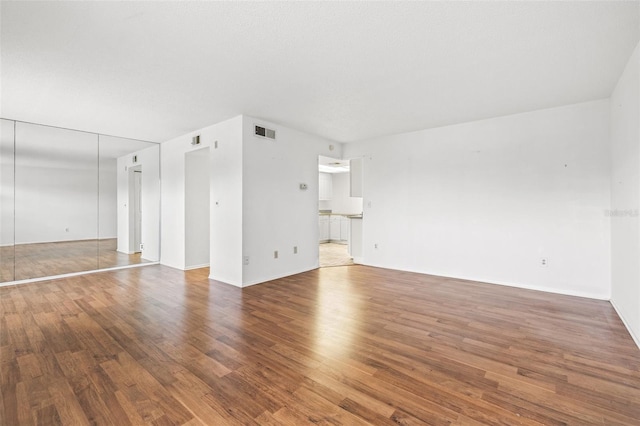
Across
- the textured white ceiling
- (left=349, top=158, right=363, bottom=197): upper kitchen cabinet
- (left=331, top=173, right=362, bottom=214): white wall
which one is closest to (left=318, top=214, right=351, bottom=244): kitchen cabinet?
(left=331, top=173, right=362, bottom=214): white wall

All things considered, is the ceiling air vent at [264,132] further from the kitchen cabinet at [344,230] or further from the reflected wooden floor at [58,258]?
the kitchen cabinet at [344,230]

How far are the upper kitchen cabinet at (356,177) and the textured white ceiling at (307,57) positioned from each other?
234 cm

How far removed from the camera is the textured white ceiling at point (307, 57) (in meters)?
2.00

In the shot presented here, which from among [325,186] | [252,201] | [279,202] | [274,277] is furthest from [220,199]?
[325,186]

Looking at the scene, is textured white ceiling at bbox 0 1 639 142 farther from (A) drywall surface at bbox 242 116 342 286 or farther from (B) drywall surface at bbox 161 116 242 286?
(A) drywall surface at bbox 242 116 342 286

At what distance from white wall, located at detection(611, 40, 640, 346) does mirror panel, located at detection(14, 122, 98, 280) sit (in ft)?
25.0

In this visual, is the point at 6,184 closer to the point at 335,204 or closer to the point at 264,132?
the point at 264,132

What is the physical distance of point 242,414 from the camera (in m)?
1.61

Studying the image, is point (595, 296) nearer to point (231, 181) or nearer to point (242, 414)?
point (242, 414)

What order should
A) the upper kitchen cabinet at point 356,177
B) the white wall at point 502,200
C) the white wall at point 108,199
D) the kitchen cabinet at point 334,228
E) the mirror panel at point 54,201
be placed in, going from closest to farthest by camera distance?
1. the white wall at point 502,200
2. the mirror panel at point 54,201
3. the white wall at point 108,199
4. the upper kitchen cabinet at point 356,177
5. the kitchen cabinet at point 334,228

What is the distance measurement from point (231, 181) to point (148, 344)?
262 cm

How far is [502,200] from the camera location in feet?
14.5

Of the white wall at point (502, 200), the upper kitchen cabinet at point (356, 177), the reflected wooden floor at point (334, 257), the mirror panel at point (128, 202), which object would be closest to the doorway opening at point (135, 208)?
the mirror panel at point (128, 202)

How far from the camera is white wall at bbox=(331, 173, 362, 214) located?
970 centimetres
